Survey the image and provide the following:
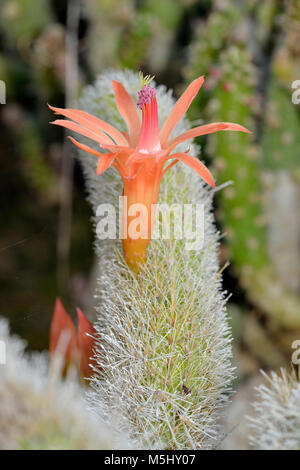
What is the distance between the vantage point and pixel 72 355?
340mm

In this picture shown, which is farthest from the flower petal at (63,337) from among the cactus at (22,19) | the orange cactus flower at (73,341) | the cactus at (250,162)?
the cactus at (22,19)

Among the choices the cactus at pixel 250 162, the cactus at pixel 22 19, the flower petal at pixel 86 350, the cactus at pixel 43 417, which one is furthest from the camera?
A: the cactus at pixel 22 19

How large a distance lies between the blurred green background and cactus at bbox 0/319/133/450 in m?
A: 0.22

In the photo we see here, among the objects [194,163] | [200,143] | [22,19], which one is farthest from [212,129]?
[22,19]

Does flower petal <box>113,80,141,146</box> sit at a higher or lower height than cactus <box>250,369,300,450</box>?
higher

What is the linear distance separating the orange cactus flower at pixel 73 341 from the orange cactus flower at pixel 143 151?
0.19ft

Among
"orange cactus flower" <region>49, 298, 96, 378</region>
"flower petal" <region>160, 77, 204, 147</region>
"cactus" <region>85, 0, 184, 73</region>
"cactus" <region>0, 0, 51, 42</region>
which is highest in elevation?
"cactus" <region>0, 0, 51, 42</region>

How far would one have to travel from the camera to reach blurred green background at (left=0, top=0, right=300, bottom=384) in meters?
0.55

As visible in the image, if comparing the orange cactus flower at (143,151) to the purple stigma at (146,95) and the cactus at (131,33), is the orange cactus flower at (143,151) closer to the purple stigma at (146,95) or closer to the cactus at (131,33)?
the purple stigma at (146,95)

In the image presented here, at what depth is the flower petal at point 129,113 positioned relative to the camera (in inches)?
12.8

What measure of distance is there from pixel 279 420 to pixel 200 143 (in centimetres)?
34

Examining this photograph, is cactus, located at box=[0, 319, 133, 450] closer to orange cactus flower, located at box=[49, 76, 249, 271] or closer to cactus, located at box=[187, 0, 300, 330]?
orange cactus flower, located at box=[49, 76, 249, 271]

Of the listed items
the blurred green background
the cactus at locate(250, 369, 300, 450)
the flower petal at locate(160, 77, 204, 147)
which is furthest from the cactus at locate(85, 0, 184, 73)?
the cactus at locate(250, 369, 300, 450)

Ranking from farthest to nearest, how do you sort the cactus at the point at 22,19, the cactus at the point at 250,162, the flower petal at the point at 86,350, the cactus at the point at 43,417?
the cactus at the point at 22,19 < the cactus at the point at 250,162 < the flower petal at the point at 86,350 < the cactus at the point at 43,417
